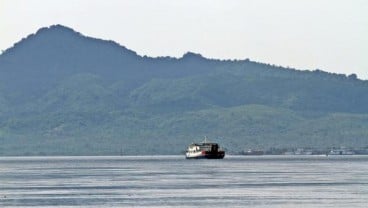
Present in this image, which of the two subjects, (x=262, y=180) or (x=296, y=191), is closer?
(x=296, y=191)

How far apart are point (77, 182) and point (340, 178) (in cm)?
3883

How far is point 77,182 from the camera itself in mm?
179000

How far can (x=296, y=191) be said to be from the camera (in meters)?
148

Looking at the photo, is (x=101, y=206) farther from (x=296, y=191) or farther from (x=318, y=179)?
(x=318, y=179)

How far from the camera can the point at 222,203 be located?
421 feet

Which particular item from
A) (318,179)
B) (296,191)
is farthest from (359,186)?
(318,179)

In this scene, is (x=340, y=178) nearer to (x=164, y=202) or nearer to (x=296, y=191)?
(x=296, y=191)

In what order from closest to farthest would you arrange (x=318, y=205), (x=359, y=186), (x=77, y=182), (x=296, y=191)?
(x=318, y=205)
(x=296, y=191)
(x=359, y=186)
(x=77, y=182)

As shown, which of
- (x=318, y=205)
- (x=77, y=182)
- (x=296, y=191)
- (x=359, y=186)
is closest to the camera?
(x=318, y=205)

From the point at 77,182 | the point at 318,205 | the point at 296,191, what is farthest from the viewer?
the point at 77,182

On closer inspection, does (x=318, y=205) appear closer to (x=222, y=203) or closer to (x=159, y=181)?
(x=222, y=203)

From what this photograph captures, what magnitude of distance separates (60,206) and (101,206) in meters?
4.61

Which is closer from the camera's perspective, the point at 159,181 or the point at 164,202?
the point at 164,202

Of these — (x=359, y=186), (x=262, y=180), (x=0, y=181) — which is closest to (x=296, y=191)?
(x=359, y=186)
